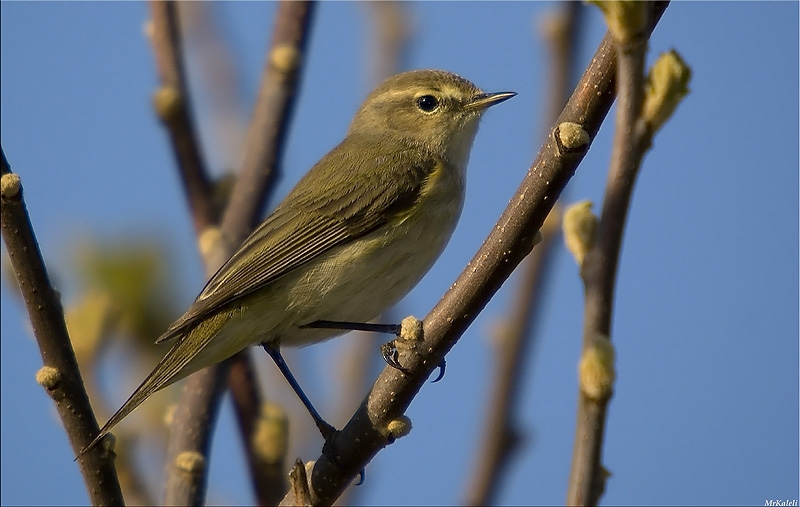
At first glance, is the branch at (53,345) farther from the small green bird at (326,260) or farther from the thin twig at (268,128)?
the thin twig at (268,128)

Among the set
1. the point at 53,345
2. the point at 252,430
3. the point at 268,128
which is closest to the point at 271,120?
the point at 268,128

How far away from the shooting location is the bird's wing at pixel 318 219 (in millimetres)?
3758

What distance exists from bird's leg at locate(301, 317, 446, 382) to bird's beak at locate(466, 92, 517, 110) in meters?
1.39

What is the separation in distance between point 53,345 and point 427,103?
2.93 meters

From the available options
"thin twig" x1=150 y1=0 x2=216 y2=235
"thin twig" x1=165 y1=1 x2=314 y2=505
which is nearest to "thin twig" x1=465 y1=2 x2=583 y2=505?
"thin twig" x1=165 y1=1 x2=314 y2=505

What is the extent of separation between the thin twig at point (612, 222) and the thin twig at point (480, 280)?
40cm

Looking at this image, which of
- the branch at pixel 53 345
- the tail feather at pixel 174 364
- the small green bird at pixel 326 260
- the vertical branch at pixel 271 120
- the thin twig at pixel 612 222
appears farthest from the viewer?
the vertical branch at pixel 271 120

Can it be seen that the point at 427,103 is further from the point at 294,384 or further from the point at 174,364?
the point at 174,364

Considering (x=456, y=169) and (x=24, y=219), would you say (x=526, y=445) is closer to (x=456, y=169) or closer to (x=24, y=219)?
(x=24, y=219)

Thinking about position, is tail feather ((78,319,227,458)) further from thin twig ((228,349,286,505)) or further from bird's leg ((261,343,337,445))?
bird's leg ((261,343,337,445))

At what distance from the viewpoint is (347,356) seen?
15.2 feet

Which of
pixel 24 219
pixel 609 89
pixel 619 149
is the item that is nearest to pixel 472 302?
pixel 609 89

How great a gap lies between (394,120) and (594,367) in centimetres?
355

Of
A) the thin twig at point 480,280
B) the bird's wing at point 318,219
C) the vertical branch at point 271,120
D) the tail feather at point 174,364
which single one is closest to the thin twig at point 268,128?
the vertical branch at point 271,120
